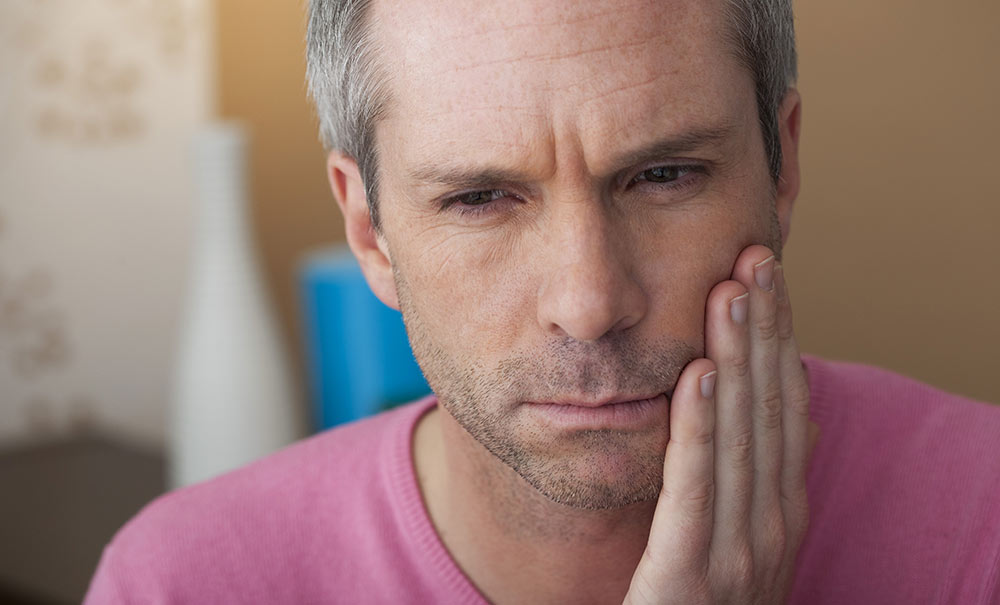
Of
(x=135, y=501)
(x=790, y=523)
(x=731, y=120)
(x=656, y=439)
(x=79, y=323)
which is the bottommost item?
(x=135, y=501)

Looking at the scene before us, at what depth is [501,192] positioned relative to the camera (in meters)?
0.98

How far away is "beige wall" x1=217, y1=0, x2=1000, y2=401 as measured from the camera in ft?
5.60

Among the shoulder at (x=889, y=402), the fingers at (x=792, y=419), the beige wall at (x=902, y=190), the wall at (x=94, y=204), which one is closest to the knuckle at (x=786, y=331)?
the fingers at (x=792, y=419)

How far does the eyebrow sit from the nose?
0.05 metres

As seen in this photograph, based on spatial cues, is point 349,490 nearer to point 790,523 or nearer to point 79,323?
point 790,523

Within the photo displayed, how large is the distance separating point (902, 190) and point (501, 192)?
103 cm

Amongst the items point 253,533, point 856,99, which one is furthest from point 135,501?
point 856,99

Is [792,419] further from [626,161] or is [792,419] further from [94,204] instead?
[94,204]

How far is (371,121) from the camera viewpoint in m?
1.07

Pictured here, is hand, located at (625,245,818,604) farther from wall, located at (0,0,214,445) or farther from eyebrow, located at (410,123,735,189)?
wall, located at (0,0,214,445)

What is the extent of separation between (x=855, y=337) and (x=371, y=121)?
112cm

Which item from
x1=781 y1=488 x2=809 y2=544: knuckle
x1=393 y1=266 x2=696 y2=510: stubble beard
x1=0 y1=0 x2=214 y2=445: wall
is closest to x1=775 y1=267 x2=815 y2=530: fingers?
x1=781 y1=488 x2=809 y2=544: knuckle

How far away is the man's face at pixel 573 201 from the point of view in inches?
36.3

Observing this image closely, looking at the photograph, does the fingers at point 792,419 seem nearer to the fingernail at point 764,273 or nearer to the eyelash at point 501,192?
the fingernail at point 764,273
